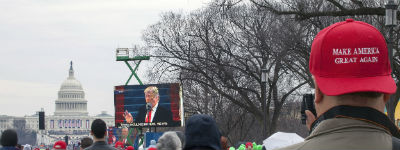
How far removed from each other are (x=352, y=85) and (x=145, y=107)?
40.4 meters

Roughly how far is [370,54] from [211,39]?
3752cm

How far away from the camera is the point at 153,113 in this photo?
42438 mm

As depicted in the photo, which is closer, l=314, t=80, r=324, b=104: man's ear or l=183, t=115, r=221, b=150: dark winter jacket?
l=314, t=80, r=324, b=104: man's ear

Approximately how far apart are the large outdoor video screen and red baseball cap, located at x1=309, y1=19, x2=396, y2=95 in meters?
39.1

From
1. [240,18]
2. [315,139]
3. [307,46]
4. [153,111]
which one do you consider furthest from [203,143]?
[153,111]

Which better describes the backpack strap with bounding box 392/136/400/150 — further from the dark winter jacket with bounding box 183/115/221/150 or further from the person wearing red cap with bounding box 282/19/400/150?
the dark winter jacket with bounding box 183/115/221/150

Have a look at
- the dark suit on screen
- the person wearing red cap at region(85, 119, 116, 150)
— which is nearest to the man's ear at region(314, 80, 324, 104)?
the person wearing red cap at region(85, 119, 116, 150)

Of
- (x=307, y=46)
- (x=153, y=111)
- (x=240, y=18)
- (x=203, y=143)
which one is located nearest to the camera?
(x=203, y=143)

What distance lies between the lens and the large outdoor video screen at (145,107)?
138 ft

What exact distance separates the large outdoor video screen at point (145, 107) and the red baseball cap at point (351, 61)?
39.1 m

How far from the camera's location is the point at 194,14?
43.0m

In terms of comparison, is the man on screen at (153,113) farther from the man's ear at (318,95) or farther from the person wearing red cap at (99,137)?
the man's ear at (318,95)

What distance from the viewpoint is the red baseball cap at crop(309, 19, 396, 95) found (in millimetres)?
2293

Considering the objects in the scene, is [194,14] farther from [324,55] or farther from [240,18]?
[324,55]
